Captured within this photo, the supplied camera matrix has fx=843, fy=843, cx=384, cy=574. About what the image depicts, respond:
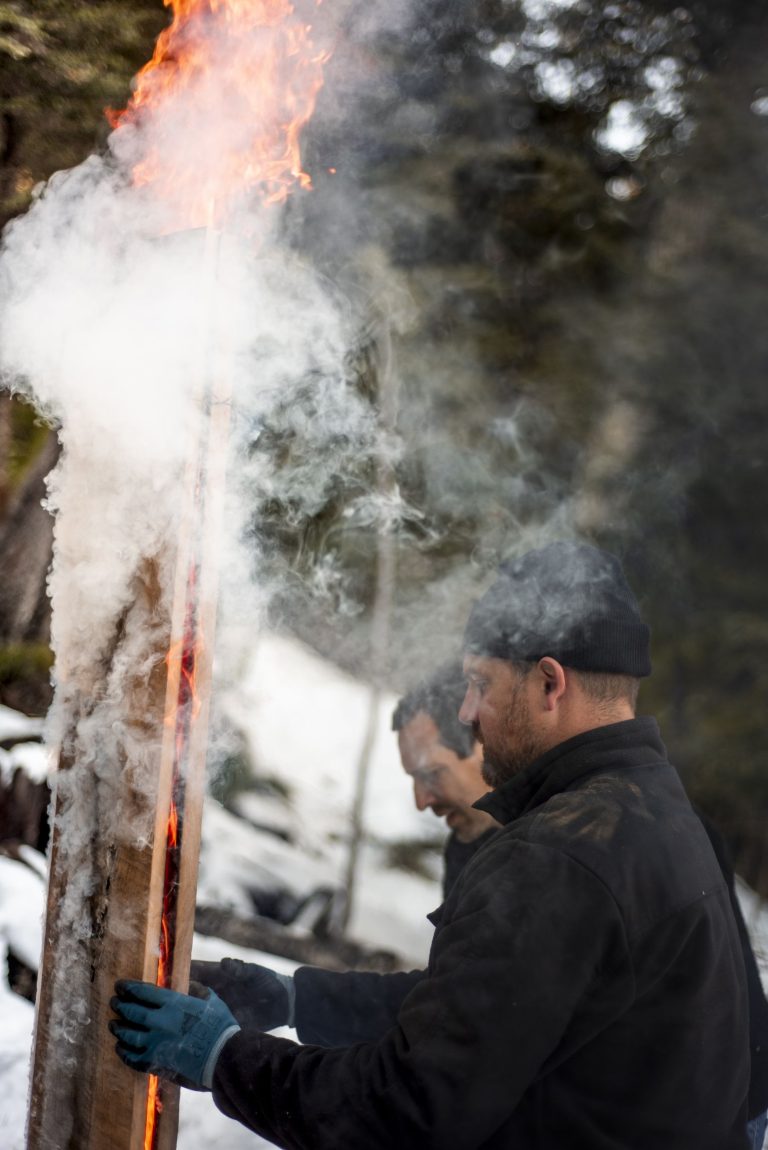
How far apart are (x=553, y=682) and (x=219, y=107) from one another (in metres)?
1.79

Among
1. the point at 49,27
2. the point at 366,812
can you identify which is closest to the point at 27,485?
the point at 49,27

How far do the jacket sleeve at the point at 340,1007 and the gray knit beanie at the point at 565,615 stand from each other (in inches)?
44.9

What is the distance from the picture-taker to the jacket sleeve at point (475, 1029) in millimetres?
1556

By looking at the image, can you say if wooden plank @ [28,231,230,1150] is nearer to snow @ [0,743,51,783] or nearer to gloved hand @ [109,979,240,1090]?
gloved hand @ [109,979,240,1090]

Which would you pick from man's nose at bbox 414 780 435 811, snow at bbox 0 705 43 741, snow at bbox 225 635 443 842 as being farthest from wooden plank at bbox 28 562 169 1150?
snow at bbox 225 635 443 842

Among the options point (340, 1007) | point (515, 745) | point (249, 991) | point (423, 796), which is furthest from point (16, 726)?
point (515, 745)

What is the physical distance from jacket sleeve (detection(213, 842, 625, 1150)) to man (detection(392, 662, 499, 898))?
1.79m

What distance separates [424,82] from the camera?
279 inches

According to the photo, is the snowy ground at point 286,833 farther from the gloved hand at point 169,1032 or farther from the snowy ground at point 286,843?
the gloved hand at point 169,1032

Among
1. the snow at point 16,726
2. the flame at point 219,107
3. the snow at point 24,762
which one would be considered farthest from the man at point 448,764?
the snow at point 16,726

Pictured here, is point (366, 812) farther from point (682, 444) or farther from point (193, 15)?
point (193, 15)

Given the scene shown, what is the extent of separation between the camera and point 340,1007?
2586mm

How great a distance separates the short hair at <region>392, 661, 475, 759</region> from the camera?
3.53 meters

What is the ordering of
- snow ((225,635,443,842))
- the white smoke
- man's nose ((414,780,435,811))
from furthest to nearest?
snow ((225,635,443,842)) → man's nose ((414,780,435,811)) → the white smoke
